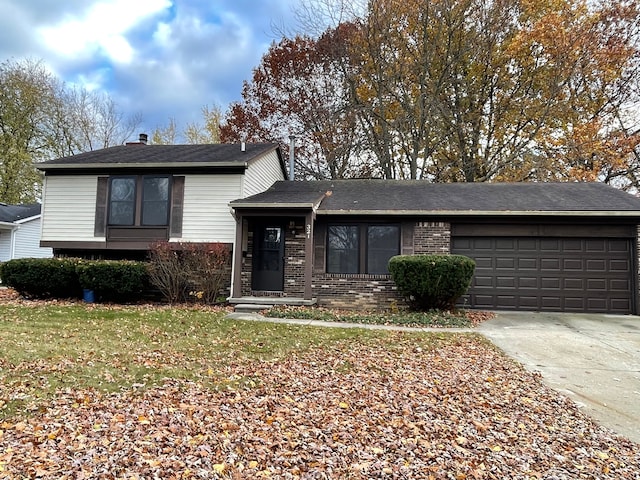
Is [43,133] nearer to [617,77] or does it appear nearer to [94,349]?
[94,349]

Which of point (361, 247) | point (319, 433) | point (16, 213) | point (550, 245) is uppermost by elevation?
point (16, 213)

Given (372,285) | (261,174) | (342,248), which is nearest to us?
(372,285)

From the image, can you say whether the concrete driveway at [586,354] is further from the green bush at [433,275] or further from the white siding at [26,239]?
the white siding at [26,239]

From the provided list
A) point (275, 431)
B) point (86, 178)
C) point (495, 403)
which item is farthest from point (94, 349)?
point (86, 178)

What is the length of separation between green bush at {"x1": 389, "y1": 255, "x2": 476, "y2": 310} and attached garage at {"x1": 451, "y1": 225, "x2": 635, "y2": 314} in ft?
5.16

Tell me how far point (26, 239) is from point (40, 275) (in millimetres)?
11275

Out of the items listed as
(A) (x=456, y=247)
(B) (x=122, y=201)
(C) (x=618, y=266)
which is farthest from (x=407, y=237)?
(B) (x=122, y=201)

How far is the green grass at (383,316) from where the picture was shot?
27.3 ft

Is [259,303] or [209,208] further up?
Answer: [209,208]

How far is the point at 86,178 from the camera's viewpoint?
11.6 m

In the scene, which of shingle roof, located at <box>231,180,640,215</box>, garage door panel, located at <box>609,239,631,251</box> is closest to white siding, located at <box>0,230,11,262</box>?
shingle roof, located at <box>231,180,640,215</box>

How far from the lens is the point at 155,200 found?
11.3m

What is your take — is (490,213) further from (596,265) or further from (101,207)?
(101,207)

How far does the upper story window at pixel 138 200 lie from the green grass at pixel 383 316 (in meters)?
4.51
